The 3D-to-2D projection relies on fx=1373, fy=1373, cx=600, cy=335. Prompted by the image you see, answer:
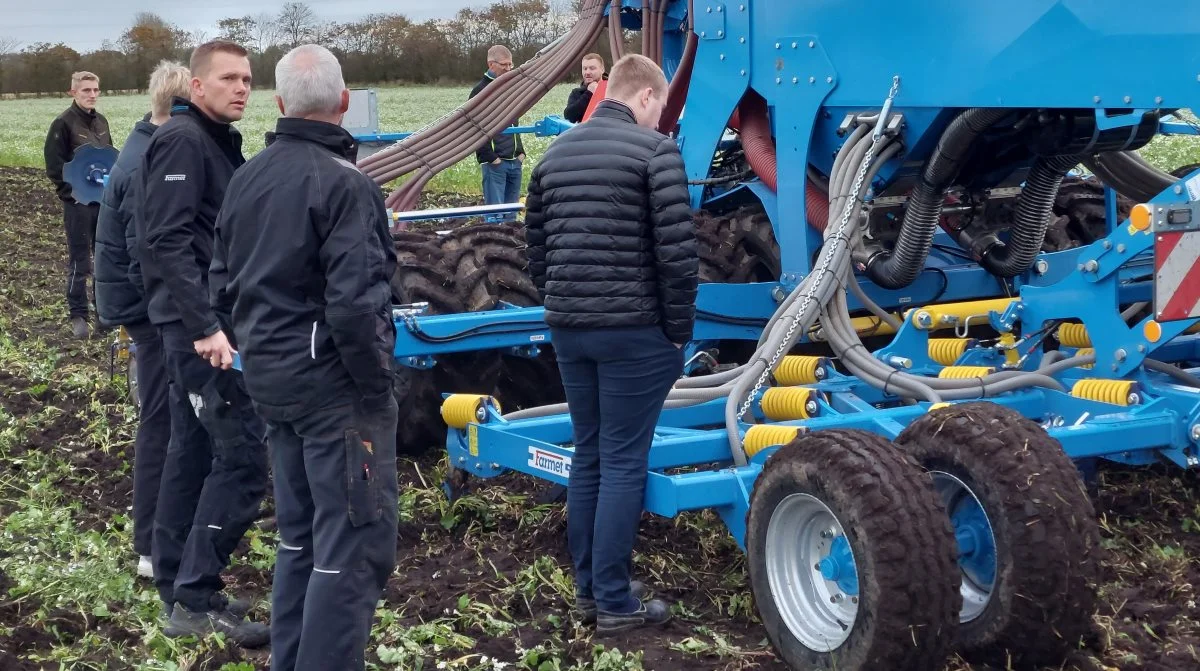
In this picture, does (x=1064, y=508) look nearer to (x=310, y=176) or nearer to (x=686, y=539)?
(x=686, y=539)

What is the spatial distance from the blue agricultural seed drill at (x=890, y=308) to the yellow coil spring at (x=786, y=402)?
1 centimetres

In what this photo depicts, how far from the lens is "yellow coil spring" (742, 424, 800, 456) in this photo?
15.6 ft

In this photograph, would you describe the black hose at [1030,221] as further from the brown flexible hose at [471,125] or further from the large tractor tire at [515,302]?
the brown flexible hose at [471,125]

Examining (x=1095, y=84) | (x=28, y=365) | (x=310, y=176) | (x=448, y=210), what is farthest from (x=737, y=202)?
(x=28, y=365)

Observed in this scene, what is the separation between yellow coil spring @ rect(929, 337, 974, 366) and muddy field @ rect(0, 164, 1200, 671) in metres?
0.84

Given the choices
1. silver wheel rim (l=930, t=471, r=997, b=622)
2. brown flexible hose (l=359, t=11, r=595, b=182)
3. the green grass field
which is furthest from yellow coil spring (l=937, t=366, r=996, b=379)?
the green grass field

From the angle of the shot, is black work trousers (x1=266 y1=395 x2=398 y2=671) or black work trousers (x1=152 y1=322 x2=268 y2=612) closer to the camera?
black work trousers (x1=266 y1=395 x2=398 y2=671)

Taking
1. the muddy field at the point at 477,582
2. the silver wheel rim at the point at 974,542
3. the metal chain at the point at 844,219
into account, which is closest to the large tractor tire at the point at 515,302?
the muddy field at the point at 477,582

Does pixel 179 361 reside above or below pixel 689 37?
below

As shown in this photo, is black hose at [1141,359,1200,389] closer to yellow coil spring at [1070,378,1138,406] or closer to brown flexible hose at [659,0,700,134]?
yellow coil spring at [1070,378,1138,406]

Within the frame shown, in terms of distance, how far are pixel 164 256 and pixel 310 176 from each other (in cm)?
115

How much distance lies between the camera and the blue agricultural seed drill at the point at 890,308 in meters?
3.95

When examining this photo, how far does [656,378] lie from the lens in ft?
14.8

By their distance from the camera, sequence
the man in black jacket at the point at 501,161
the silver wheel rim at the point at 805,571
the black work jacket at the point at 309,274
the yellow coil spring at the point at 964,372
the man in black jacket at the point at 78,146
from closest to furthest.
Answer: the black work jacket at the point at 309,274, the silver wheel rim at the point at 805,571, the yellow coil spring at the point at 964,372, the man in black jacket at the point at 78,146, the man in black jacket at the point at 501,161
